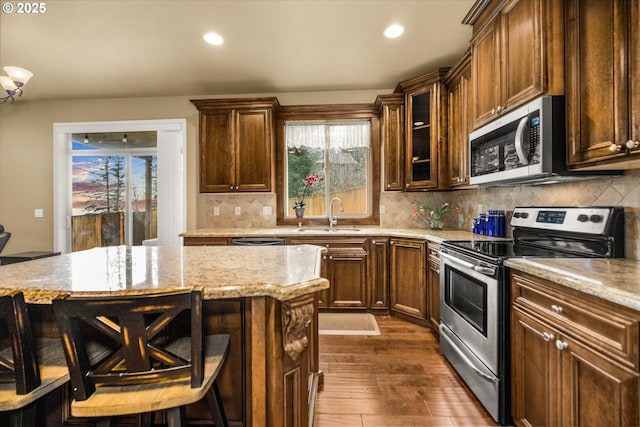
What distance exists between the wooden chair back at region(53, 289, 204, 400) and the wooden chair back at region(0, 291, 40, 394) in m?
0.14

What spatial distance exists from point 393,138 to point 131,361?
10.6ft

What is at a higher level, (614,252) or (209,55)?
(209,55)

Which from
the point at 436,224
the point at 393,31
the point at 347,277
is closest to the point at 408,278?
the point at 347,277

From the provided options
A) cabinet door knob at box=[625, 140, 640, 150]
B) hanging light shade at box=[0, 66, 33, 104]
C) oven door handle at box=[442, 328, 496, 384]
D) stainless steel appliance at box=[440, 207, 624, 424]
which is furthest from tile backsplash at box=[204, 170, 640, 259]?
hanging light shade at box=[0, 66, 33, 104]

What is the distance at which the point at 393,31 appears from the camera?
2.58 metres

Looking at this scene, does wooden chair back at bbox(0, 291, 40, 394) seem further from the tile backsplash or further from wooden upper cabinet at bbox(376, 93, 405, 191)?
wooden upper cabinet at bbox(376, 93, 405, 191)

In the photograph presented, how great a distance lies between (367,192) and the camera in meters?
3.88

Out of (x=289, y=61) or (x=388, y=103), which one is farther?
(x=388, y=103)

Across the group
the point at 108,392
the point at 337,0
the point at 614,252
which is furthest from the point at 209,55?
the point at 614,252

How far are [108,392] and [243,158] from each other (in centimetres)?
296

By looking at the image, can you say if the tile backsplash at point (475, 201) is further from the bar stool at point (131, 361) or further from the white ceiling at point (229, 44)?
the bar stool at point (131, 361)

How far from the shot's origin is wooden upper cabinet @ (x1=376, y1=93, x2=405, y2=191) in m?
3.37

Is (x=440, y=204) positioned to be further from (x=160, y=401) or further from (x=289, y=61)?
(x=160, y=401)

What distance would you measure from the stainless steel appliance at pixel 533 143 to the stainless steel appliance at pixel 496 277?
0.29m
